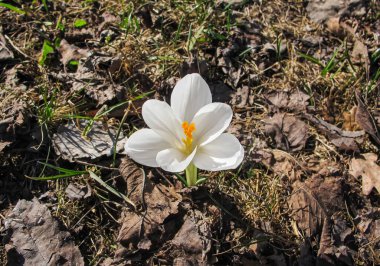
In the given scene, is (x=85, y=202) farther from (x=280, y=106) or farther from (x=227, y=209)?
(x=280, y=106)

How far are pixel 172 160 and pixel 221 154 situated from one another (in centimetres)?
25

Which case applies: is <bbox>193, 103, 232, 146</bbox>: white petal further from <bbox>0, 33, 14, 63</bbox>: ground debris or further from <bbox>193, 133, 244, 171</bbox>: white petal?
<bbox>0, 33, 14, 63</bbox>: ground debris

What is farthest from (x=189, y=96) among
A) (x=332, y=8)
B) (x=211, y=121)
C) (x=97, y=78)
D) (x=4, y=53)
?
(x=332, y=8)

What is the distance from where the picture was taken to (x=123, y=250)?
7.14 ft

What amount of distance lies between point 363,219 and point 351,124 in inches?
26.8

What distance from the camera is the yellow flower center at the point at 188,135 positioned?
6.56ft

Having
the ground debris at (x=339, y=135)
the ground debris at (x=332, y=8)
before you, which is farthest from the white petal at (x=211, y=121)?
the ground debris at (x=332, y=8)

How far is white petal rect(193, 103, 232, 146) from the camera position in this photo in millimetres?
2020

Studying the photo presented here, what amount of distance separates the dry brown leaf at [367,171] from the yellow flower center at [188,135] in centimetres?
116

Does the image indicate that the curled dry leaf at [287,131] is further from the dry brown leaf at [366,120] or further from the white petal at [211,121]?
the white petal at [211,121]

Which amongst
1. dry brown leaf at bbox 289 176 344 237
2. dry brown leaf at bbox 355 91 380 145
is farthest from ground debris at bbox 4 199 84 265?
dry brown leaf at bbox 355 91 380 145

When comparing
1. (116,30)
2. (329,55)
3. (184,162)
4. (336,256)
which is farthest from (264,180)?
(116,30)

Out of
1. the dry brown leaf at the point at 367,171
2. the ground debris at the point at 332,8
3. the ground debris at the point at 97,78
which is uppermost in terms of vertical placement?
the ground debris at the point at 332,8

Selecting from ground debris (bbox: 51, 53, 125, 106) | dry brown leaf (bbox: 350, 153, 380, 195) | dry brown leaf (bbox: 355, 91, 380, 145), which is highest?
ground debris (bbox: 51, 53, 125, 106)
